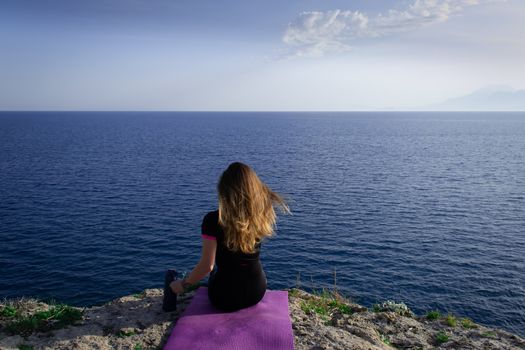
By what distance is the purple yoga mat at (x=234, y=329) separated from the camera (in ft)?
27.8

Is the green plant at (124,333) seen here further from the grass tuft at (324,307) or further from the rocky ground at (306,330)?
the grass tuft at (324,307)

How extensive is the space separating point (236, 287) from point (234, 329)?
0.94m

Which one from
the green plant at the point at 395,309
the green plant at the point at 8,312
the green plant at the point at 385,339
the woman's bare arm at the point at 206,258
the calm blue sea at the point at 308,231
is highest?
the woman's bare arm at the point at 206,258

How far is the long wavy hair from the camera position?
857 cm

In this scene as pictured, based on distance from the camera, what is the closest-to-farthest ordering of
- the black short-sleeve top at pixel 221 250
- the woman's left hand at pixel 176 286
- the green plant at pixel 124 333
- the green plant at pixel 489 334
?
the black short-sleeve top at pixel 221 250, the green plant at pixel 124 333, the woman's left hand at pixel 176 286, the green plant at pixel 489 334

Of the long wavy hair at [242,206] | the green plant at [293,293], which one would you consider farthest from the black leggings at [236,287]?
the green plant at [293,293]

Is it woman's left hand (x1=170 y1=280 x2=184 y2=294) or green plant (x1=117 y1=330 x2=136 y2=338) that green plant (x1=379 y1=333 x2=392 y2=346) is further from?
green plant (x1=117 y1=330 x2=136 y2=338)

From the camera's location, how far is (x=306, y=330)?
32.4 ft

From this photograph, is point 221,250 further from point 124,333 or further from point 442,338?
point 442,338

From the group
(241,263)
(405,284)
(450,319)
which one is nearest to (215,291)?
(241,263)

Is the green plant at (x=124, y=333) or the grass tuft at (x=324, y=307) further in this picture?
the grass tuft at (x=324, y=307)

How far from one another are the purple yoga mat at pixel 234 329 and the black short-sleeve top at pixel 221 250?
122 centimetres

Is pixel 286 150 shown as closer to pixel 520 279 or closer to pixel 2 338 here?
pixel 520 279

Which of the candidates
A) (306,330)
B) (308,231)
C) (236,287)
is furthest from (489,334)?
(308,231)
